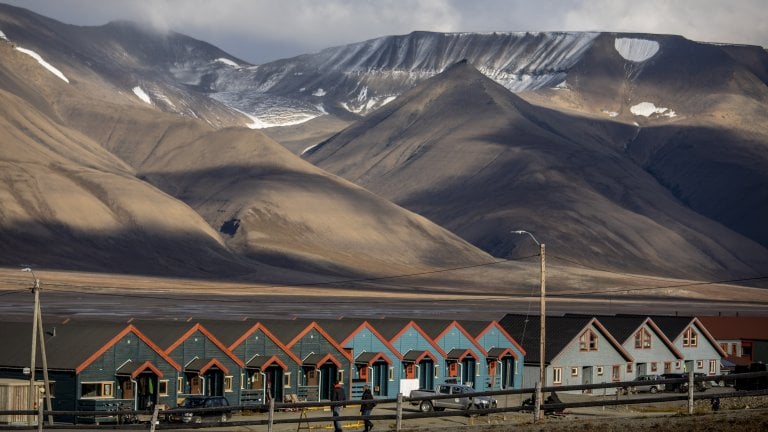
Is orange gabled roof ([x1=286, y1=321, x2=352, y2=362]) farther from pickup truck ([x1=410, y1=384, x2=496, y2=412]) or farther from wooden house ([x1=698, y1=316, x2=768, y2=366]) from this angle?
wooden house ([x1=698, y1=316, x2=768, y2=366])

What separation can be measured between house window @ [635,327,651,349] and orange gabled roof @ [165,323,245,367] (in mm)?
26838

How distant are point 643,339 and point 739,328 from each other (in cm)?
1418

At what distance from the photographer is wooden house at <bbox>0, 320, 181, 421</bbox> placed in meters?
48.6

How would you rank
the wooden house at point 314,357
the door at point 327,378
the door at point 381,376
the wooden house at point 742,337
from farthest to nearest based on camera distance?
1. the wooden house at point 742,337
2. the door at point 381,376
3. the door at point 327,378
4. the wooden house at point 314,357

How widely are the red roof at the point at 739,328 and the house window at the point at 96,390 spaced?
4668cm

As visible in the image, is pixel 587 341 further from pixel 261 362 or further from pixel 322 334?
pixel 261 362

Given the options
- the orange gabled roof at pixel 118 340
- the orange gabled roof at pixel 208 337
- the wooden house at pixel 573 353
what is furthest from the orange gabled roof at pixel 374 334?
the orange gabled roof at pixel 118 340

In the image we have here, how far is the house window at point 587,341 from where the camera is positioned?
69725mm

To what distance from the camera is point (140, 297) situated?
154750 millimetres

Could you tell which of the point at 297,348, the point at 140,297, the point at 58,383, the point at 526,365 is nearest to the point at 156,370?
the point at 58,383

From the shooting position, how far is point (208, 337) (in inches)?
2117

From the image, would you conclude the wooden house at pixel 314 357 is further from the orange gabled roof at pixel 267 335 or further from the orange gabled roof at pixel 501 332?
the orange gabled roof at pixel 501 332

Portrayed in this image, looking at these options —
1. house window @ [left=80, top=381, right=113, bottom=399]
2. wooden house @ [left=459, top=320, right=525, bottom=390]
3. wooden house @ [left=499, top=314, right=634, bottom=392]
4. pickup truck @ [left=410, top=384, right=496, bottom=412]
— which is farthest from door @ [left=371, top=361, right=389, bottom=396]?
house window @ [left=80, top=381, right=113, bottom=399]

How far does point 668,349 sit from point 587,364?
7.68 metres
